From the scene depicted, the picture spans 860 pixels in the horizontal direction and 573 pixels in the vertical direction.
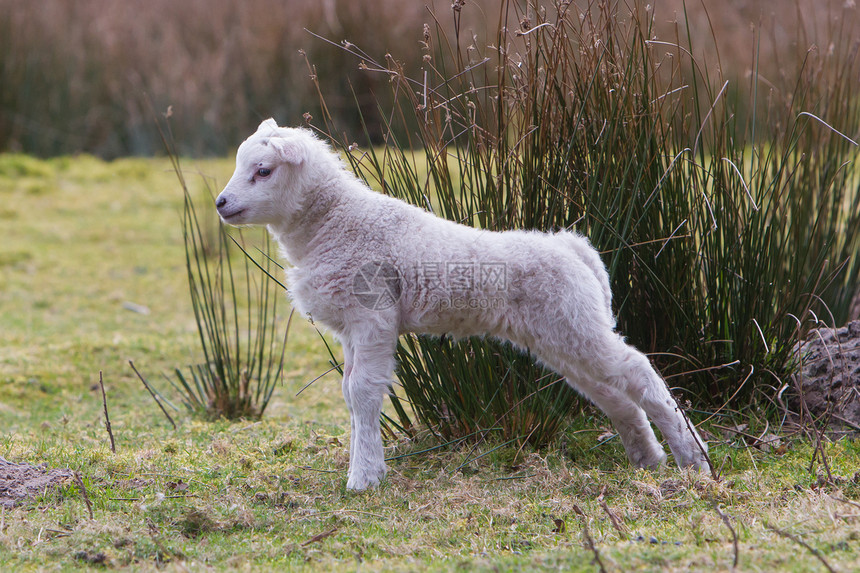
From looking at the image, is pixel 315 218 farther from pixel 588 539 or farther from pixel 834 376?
pixel 834 376

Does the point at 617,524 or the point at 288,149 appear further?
the point at 288,149

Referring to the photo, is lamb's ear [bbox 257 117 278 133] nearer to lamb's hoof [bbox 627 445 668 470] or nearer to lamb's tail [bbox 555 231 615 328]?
lamb's tail [bbox 555 231 615 328]

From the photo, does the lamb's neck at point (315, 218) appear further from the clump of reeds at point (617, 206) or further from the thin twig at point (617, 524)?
the thin twig at point (617, 524)

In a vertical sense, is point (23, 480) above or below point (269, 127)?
below

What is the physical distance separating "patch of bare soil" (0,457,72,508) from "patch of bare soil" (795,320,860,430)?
3452mm

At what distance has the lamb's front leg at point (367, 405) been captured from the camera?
3.49 metres

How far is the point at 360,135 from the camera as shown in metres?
12.2

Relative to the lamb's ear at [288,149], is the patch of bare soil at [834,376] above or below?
below

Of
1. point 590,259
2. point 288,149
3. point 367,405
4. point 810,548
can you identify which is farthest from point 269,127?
point 810,548

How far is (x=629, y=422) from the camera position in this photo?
12.4 feet

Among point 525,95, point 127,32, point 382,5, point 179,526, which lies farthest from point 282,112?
point 179,526

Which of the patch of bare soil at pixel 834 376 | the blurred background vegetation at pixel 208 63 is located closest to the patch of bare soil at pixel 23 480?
the patch of bare soil at pixel 834 376

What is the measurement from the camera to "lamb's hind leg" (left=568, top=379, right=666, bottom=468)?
12.2 ft

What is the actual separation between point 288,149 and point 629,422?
6.18 feet
